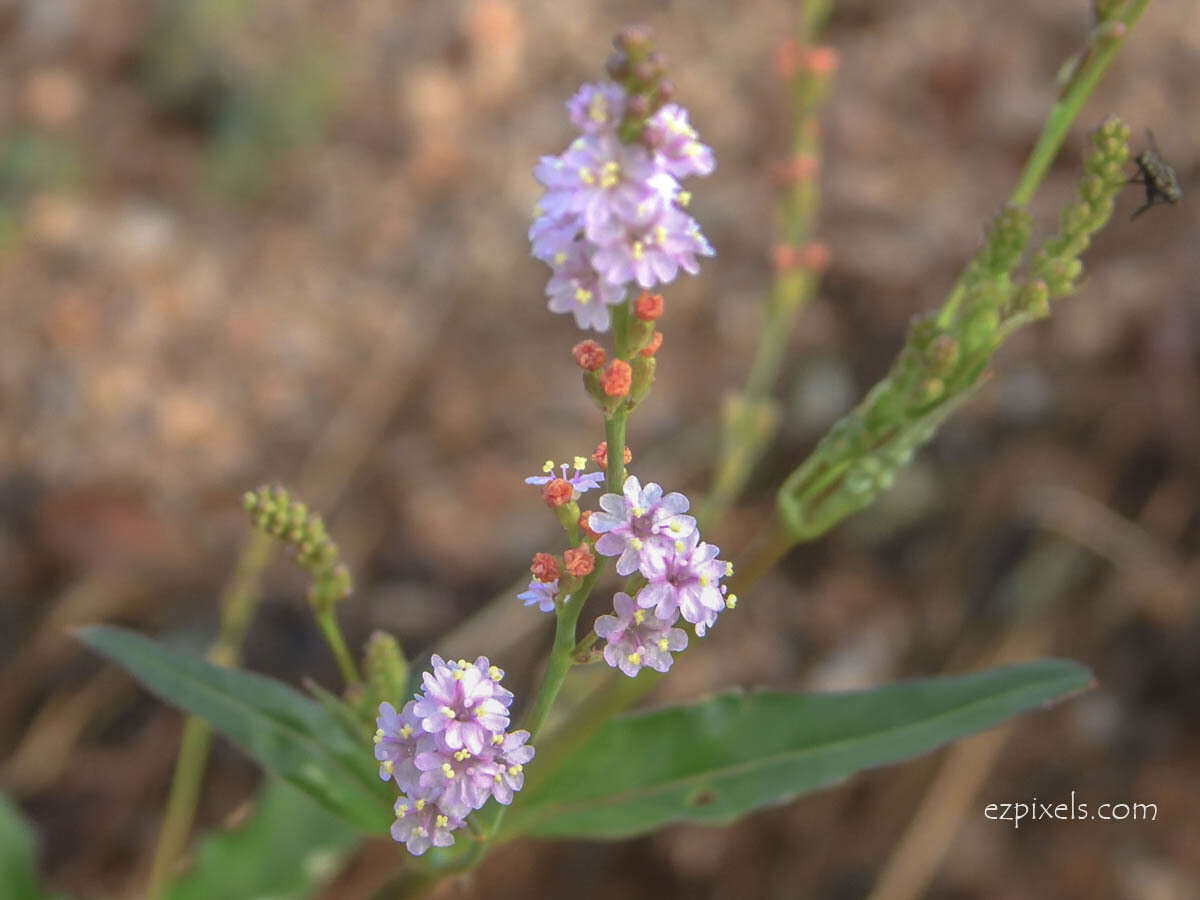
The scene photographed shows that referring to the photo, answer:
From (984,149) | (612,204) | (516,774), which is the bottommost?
(516,774)

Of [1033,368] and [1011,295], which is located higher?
[1033,368]

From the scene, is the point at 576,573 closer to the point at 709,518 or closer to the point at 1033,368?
the point at 709,518

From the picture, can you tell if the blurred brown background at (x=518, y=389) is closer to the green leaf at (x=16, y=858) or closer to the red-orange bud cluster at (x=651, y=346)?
the green leaf at (x=16, y=858)

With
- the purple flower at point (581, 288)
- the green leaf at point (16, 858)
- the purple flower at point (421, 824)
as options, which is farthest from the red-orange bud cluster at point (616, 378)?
the green leaf at point (16, 858)

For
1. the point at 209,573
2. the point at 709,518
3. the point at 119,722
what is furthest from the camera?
the point at 209,573

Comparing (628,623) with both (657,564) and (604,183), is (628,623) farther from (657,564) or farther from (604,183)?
(604,183)

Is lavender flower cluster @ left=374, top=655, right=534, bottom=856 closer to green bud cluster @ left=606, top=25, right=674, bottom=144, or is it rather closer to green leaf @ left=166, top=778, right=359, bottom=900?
green bud cluster @ left=606, top=25, right=674, bottom=144

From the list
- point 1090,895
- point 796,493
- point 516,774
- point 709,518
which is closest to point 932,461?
point 709,518
